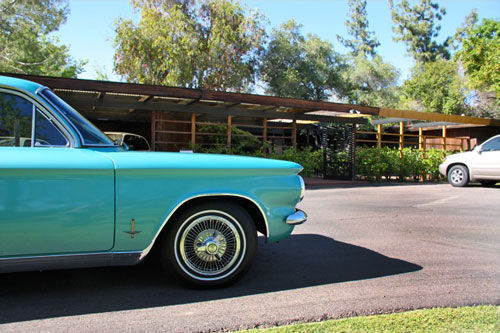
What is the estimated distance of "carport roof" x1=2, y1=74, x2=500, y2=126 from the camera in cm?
1226

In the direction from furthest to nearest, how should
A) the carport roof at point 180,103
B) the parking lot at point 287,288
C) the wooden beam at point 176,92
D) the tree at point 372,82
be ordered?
the tree at point 372,82 < the carport roof at point 180,103 < the wooden beam at point 176,92 < the parking lot at point 287,288

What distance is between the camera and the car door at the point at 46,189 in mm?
3004

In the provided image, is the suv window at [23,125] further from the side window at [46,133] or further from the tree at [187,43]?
the tree at [187,43]

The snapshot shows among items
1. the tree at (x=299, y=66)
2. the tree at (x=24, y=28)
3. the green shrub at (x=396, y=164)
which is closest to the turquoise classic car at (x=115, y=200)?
the green shrub at (x=396, y=164)

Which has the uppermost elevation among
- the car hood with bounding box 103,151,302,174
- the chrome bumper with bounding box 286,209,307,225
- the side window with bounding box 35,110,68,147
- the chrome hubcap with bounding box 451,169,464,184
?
the side window with bounding box 35,110,68,147

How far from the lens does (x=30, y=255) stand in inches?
121

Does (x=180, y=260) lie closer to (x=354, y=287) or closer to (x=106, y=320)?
(x=106, y=320)

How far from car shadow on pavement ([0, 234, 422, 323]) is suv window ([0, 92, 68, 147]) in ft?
4.08

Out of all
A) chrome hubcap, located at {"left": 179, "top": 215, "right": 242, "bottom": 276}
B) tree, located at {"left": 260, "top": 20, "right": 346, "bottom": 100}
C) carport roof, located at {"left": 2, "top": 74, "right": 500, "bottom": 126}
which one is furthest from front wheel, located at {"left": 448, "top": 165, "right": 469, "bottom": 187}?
tree, located at {"left": 260, "top": 20, "right": 346, "bottom": 100}

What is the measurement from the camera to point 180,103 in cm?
1515

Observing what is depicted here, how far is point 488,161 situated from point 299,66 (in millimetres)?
25579

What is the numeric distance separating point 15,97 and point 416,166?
18.1m

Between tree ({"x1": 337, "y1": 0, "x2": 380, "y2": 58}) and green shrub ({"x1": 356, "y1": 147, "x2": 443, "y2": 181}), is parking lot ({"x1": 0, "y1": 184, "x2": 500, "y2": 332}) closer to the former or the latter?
green shrub ({"x1": 356, "y1": 147, "x2": 443, "y2": 181})

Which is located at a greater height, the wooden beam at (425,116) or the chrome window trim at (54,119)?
the wooden beam at (425,116)
